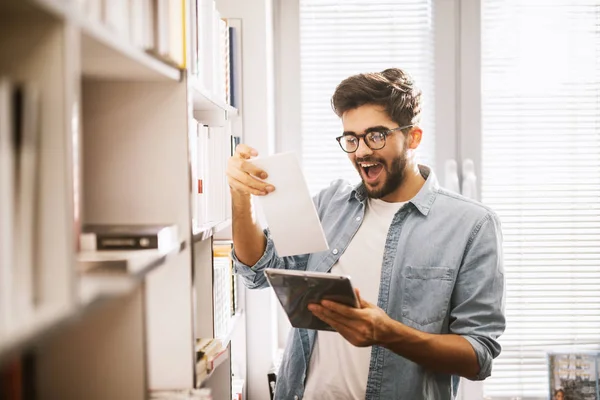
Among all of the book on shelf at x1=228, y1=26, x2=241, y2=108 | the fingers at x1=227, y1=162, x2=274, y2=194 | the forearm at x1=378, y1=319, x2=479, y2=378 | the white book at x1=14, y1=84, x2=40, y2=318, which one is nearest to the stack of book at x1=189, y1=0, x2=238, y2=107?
the fingers at x1=227, y1=162, x2=274, y2=194

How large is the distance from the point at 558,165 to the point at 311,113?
1104 millimetres

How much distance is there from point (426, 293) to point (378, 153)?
0.41 meters

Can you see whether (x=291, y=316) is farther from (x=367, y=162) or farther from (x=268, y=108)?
(x=268, y=108)

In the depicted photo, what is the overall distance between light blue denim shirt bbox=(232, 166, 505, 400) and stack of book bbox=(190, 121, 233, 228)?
0.19m

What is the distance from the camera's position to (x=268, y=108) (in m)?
2.31

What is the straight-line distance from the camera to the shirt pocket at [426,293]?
1.56 meters

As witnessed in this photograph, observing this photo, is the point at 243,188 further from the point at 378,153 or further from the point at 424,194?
the point at 424,194

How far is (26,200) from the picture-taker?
573 mm

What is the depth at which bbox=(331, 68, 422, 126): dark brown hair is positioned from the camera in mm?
1627

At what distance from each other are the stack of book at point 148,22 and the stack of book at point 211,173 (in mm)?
302

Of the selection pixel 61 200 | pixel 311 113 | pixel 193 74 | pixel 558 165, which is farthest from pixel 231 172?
pixel 558 165

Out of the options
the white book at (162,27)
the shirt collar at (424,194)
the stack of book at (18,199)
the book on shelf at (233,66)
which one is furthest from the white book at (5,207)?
the book on shelf at (233,66)

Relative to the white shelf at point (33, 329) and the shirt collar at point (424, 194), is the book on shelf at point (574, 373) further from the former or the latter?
the white shelf at point (33, 329)

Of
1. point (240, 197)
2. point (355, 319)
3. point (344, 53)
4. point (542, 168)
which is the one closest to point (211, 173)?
point (240, 197)
